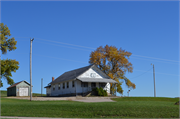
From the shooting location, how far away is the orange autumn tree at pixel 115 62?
5359 cm

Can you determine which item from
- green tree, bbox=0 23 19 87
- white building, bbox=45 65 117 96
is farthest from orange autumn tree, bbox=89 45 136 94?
green tree, bbox=0 23 19 87

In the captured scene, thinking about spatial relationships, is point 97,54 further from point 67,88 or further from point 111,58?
point 67,88

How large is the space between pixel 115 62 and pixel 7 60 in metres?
25.9

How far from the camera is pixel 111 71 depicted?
5412 centimetres

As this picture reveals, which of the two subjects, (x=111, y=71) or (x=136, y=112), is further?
(x=111, y=71)

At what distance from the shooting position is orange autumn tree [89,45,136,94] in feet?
176

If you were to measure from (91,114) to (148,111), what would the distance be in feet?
15.3

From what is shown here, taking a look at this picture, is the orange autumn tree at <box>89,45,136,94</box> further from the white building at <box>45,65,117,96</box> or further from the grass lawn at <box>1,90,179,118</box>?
the grass lawn at <box>1,90,179,118</box>

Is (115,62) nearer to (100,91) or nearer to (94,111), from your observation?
(100,91)

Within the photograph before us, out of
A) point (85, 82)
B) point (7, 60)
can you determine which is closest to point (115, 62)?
point (85, 82)

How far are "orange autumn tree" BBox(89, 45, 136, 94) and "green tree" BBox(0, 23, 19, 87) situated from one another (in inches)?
888

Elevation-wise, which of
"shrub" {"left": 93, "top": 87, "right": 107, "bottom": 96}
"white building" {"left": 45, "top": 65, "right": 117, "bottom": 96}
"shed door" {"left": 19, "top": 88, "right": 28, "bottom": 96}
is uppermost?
"white building" {"left": 45, "top": 65, "right": 117, "bottom": 96}

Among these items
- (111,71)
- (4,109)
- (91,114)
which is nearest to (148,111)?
(91,114)

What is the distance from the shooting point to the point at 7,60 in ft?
116
